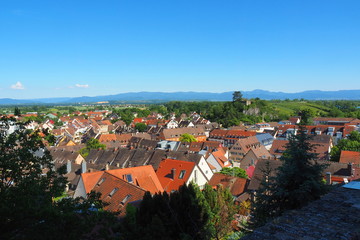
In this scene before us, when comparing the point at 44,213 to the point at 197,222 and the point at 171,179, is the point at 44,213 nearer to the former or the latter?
the point at 197,222

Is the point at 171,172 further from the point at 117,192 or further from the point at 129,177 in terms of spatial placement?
the point at 117,192

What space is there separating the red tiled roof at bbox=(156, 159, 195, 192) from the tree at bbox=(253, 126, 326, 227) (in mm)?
16033

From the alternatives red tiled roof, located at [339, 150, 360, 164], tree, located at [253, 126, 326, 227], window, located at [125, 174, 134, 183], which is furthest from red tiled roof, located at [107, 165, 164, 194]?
red tiled roof, located at [339, 150, 360, 164]

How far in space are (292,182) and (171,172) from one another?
19006mm

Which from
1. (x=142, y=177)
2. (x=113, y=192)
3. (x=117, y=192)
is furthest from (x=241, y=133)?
(x=117, y=192)

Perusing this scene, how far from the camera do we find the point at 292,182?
11.3 meters

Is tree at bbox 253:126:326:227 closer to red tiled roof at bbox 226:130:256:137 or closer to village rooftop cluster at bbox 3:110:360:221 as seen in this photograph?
village rooftop cluster at bbox 3:110:360:221

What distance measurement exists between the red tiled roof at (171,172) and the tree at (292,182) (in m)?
16.0

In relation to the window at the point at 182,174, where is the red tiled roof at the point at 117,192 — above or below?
above

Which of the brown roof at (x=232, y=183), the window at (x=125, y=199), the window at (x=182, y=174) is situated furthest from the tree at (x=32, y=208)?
the brown roof at (x=232, y=183)

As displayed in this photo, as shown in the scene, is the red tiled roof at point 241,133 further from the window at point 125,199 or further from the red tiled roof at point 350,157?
the window at point 125,199

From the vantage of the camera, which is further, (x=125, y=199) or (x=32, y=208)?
(x=125, y=199)

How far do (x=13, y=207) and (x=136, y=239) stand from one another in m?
4.03

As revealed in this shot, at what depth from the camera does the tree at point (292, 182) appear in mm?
10633
